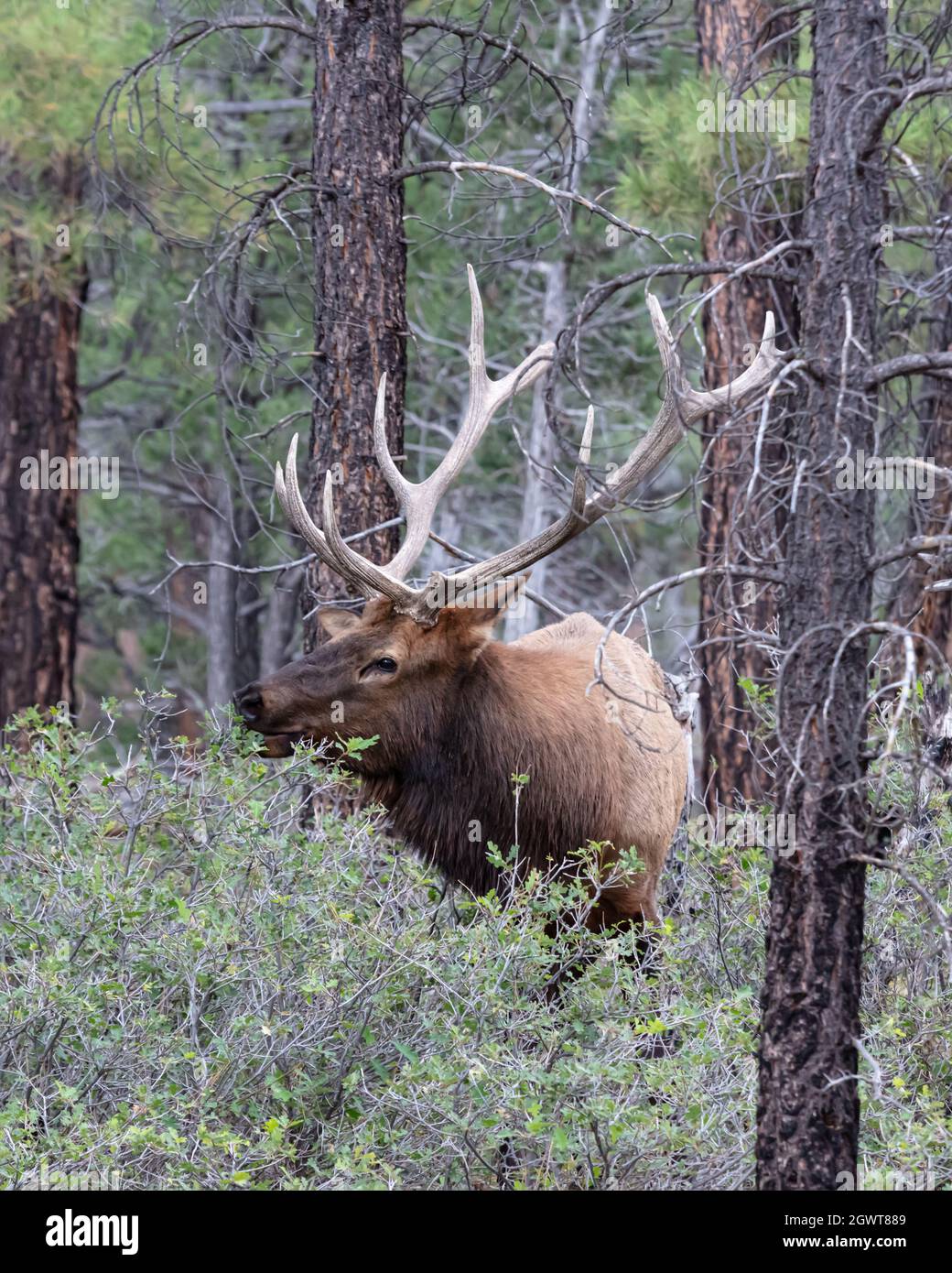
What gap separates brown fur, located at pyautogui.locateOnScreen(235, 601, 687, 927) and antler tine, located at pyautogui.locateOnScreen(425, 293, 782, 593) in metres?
0.21

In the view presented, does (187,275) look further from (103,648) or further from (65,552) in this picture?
(103,648)

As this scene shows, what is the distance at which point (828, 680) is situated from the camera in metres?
3.18

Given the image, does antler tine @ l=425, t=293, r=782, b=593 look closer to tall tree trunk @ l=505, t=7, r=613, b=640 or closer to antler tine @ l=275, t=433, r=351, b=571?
antler tine @ l=275, t=433, r=351, b=571

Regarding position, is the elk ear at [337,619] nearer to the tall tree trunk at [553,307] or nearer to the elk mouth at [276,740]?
the elk mouth at [276,740]

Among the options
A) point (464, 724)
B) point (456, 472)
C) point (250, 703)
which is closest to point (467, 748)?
point (464, 724)

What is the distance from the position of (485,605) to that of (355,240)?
6.08 ft

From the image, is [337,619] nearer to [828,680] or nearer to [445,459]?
[445,459]

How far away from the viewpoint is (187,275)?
483 inches

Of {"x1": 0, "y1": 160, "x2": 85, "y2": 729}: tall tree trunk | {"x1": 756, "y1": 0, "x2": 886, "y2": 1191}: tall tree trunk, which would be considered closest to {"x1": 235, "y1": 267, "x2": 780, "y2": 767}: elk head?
{"x1": 756, "y1": 0, "x2": 886, "y2": 1191}: tall tree trunk

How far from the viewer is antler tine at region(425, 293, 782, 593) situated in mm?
3809

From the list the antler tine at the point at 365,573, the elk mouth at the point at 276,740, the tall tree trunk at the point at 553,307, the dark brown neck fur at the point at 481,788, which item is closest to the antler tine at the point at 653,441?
the antler tine at the point at 365,573

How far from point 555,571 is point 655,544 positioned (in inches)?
111

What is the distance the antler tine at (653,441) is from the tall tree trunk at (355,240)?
3.29ft

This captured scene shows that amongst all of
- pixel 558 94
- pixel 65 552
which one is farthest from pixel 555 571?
pixel 558 94
